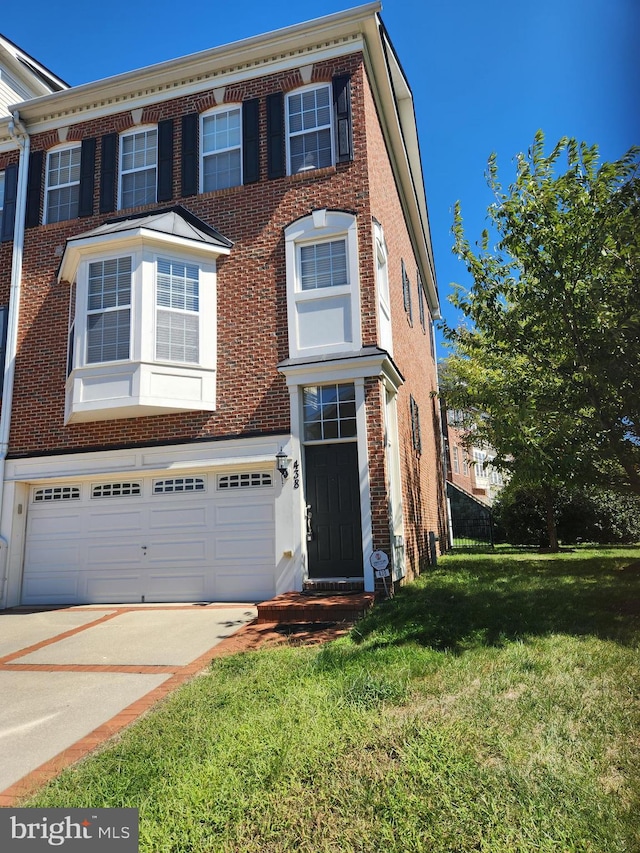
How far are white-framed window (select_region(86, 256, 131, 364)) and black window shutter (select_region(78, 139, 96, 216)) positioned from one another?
1864 millimetres

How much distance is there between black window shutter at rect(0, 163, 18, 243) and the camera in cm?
1182

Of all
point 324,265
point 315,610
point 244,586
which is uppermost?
point 324,265

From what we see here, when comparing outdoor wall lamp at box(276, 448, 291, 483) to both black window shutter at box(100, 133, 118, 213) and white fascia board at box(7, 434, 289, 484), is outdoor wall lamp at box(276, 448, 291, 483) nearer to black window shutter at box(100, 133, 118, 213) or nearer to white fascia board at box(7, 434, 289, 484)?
white fascia board at box(7, 434, 289, 484)

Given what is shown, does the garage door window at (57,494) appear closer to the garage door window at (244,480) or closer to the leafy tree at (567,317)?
the garage door window at (244,480)

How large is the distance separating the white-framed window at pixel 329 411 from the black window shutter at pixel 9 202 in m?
7.38

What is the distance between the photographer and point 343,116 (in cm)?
992

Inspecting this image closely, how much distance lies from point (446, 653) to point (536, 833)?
248cm

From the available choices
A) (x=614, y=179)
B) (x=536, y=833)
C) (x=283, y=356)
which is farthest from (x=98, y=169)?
(x=536, y=833)

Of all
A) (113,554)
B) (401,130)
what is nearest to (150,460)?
(113,554)

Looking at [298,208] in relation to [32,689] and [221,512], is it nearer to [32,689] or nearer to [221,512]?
[221,512]

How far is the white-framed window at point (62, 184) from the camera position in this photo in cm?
1162

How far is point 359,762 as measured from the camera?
10.8ft

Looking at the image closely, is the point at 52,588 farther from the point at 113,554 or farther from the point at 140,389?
the point at 140,389

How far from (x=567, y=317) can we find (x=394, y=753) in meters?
5.58
